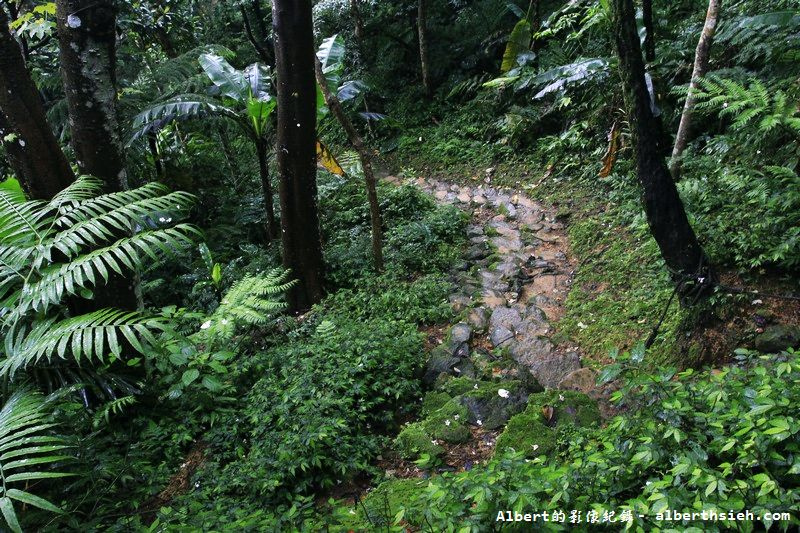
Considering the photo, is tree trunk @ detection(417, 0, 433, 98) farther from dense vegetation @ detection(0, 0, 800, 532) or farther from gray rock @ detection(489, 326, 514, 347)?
gray rock @ detection(489, 326, 514, 347)

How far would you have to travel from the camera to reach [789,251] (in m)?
4.10

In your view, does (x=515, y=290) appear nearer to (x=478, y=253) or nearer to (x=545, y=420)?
(x=478, y=253)

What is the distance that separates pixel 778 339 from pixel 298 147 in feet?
16.1

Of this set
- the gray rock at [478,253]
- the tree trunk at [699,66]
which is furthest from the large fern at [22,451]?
the tree trunk at [699,66]

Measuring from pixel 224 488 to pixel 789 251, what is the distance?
470 centimetres

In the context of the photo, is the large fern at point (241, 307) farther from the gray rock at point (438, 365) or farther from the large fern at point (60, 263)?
the gray rock at point (438, 365)

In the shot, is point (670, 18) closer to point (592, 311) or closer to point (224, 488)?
point (592, 311)

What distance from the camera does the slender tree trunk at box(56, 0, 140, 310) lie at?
3.85m

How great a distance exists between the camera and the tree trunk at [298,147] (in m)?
5.46

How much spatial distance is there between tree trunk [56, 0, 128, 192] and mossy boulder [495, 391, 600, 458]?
378 cm

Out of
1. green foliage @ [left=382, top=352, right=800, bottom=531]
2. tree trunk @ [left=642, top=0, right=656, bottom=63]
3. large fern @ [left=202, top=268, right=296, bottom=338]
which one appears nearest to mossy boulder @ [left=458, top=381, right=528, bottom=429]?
green foliage @ [left=382, top=352, right=800, bottom=531]

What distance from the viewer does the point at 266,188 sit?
7.68m

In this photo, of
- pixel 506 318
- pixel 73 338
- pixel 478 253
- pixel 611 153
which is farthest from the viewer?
pixel 611 153

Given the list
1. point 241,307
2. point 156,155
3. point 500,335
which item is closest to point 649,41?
point 500,335
